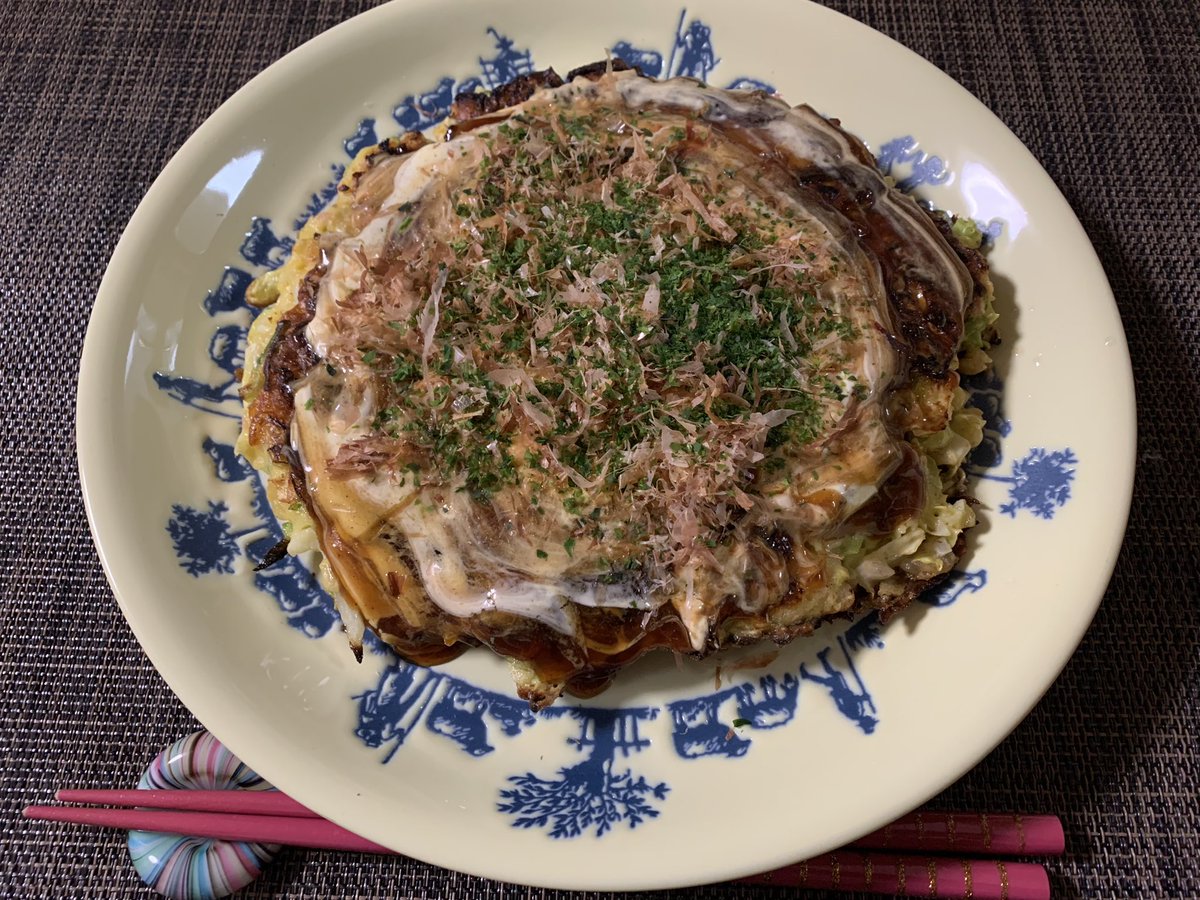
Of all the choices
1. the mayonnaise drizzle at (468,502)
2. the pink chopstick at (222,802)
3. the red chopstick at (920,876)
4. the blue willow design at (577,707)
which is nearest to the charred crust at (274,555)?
the blue willow design at (577,707)

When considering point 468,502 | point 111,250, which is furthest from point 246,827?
Answer: point 111,250

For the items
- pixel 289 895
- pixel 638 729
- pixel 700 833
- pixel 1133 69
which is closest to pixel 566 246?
pixel 638 729

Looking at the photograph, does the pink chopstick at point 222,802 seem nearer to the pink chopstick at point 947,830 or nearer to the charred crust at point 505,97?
the pink chopstick at point 947,830

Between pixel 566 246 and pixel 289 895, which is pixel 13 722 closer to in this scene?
pixel 289 895

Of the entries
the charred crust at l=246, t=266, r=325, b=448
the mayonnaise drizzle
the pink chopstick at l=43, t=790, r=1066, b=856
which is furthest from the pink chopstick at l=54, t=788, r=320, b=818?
the charred crust at l=246, t=266, r=325, b=448

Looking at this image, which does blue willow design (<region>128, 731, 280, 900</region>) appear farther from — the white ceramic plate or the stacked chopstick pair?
the white ceramic plate

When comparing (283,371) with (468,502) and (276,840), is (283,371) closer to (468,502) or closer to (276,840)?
(468,502)
